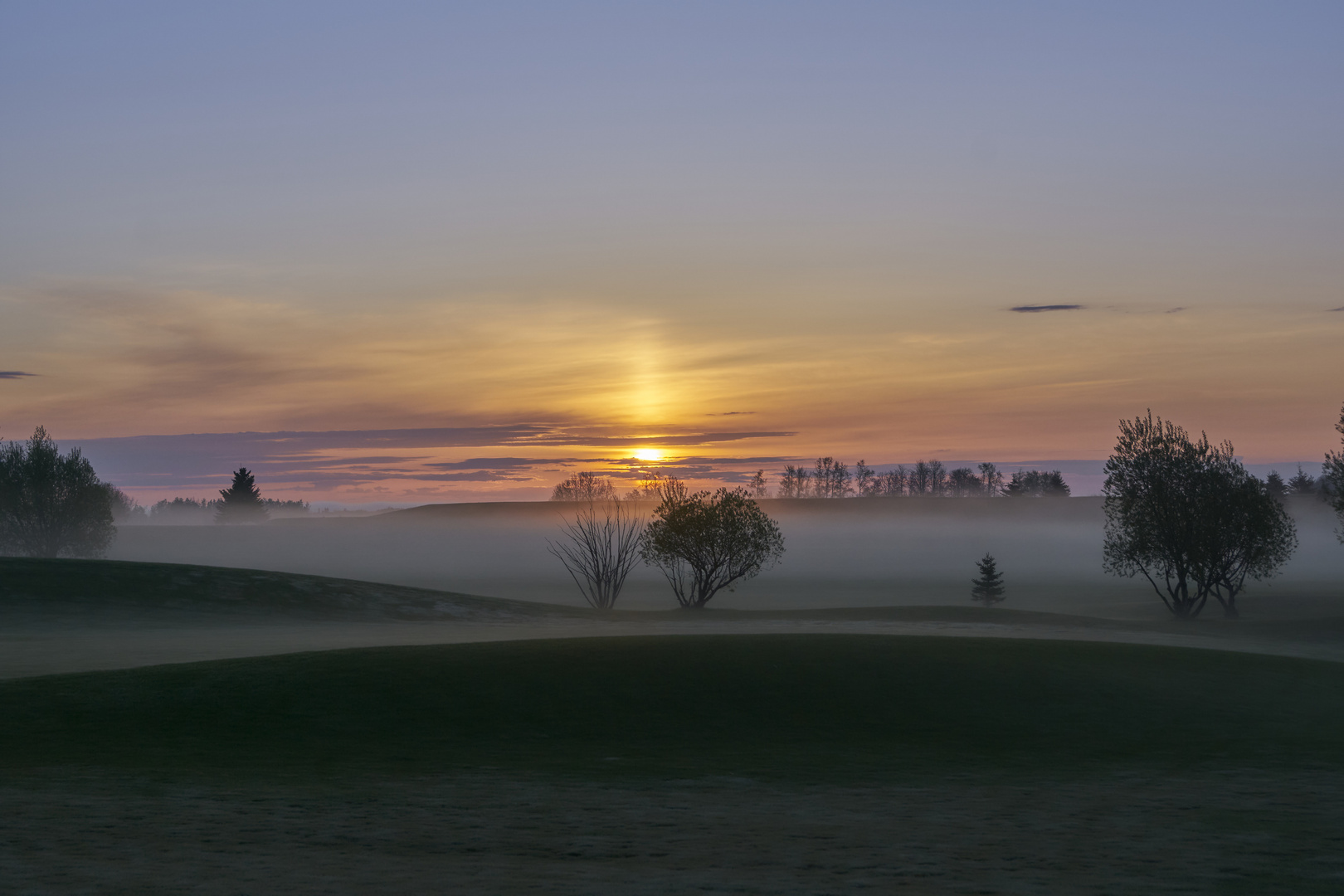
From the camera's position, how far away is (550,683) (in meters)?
22.0

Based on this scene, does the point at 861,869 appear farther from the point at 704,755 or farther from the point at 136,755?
the point at 136,755

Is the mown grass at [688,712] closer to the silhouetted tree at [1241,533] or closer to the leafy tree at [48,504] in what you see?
the silhouetted tree at [1241,533]

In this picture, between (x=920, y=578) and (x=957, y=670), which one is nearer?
(x=957, y=670)

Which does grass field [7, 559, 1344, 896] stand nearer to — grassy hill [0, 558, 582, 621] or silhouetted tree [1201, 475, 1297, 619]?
grassy hill [0, 558, 582, 621]

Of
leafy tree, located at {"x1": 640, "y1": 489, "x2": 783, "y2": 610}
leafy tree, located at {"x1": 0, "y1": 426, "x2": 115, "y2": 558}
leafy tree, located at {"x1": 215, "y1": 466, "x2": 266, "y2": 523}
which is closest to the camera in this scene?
leafy tree, located at {"x1": 640, "y1": 489, "x2": 783, "y2": 610}

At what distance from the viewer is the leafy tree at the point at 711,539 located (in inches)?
2366

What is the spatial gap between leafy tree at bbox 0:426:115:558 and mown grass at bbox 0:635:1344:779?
232 ft

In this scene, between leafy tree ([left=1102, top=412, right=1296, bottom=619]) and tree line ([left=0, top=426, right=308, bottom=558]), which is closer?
leafy tree ([left=1102, top=412, right=1296, bottom=619])

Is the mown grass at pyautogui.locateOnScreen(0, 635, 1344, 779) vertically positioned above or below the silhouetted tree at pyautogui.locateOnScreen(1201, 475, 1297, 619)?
below

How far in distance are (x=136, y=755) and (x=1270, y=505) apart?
56.4 meters

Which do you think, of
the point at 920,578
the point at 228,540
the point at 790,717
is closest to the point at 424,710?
the point at 790,717

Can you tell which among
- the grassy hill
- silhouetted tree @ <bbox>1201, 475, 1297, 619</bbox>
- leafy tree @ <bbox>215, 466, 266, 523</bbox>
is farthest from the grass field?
leafy tree @ <bbox>215, 466, 266, 523</bbox>

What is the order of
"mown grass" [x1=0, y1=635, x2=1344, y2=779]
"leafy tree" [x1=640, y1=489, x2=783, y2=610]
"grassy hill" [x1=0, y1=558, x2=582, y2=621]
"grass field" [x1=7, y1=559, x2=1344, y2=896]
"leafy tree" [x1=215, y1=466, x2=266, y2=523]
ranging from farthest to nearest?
"leafy tree" [x1=215, y1=466, x2=266, y2=523] < "leafy tree" [x1=640, y1=489, x2=783, y2=610] < "grassy hill" [x1=0, y1=558, x2=582, y2=621] < "mown grass" [x1=0, y1=635, x2=1344, y2=779] < "grass field" [x1=7, y1=559, x2=1344, y2=896]

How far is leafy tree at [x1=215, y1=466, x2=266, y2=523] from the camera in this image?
586ft
